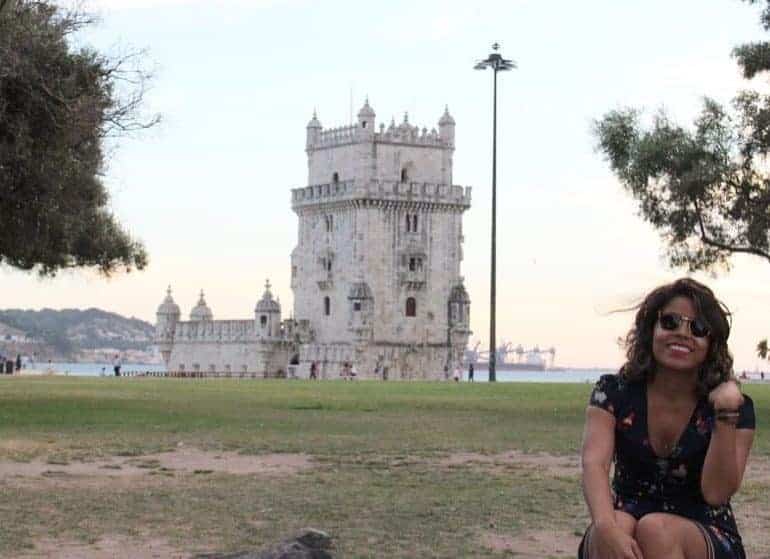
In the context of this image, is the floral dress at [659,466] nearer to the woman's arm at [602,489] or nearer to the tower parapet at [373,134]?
the woman's arm at [602,489]

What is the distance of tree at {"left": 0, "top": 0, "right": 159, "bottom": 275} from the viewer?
3172 centimetres

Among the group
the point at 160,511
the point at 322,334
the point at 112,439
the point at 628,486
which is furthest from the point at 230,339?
the point at 628,486

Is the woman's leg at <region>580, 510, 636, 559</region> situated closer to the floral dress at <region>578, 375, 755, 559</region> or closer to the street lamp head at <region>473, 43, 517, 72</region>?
the floral dress at <region>578, 375, 755, 559</region>

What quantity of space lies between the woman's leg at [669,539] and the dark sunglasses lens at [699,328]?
91cm

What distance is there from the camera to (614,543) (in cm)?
762

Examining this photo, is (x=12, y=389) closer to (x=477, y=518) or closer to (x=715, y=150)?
(x=715, y=150)

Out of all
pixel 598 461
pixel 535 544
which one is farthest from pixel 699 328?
→ pixel 535 544

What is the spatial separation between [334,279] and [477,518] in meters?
103

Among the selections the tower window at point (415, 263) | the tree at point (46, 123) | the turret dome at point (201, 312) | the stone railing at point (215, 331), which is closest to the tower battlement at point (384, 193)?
the tower window at point (415, 263)

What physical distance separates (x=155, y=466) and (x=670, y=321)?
559 inches

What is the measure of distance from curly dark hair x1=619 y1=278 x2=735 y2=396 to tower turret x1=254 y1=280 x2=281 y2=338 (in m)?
116

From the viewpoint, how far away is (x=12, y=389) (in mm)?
50469

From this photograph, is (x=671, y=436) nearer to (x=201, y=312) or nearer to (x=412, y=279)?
(x=412, y=279)

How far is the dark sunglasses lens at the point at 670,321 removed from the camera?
26.4ft
